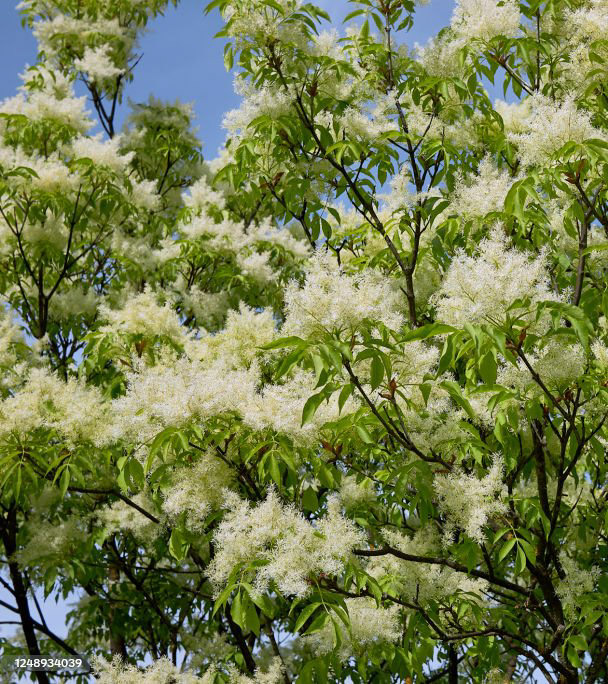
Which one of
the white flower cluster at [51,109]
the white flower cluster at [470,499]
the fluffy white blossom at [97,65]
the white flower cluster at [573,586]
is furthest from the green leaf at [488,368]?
the fluffy white blossom at [97,65]

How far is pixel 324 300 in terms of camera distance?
7.59 feet

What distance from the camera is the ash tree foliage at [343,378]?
2.56m

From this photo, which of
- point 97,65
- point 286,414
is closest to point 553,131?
point 286,414

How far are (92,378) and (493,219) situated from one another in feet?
10.5

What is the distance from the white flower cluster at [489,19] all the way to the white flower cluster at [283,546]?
242 centimetres

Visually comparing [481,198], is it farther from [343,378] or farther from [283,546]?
[283,546]

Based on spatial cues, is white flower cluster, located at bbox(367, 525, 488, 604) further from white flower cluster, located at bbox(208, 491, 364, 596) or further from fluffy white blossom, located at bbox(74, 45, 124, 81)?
fluffy white blossom, located at bbox(74, 45, 124, 81)

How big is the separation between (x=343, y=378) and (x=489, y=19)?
2.07m

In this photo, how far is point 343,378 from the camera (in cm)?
254

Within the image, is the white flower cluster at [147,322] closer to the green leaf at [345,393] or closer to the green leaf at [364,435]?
the green leaf at [364,435]

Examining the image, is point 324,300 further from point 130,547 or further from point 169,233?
point 169,233

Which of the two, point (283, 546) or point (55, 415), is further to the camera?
point (55, 415)

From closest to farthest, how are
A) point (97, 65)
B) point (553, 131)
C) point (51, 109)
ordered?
point (553, 131), point (51, 109), point (97, 65)

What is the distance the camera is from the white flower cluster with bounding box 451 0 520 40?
136 inches
